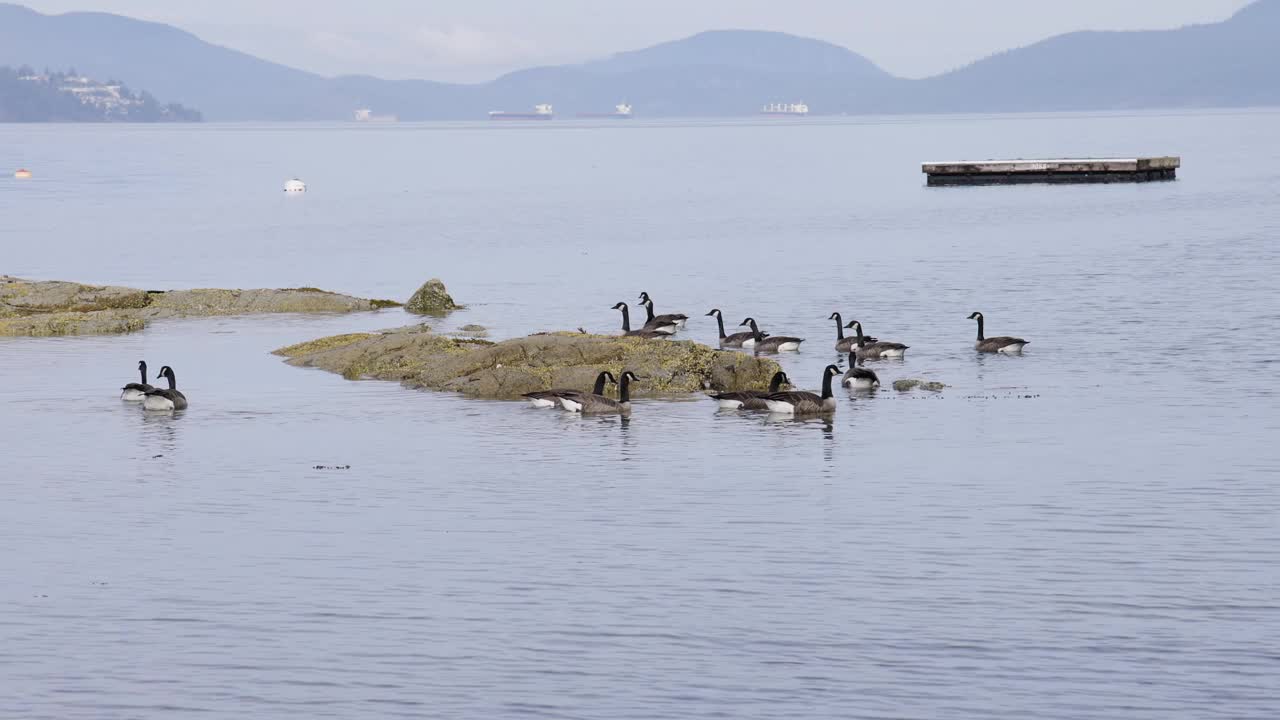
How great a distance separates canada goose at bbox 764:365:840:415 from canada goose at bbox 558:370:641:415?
2.75 meters

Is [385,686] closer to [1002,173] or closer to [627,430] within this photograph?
[627,430]

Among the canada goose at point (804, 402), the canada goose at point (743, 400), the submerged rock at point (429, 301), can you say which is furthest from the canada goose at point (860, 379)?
the submerged rock at point (429, 301)

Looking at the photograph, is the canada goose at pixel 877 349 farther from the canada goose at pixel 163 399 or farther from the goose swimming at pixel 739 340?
the canada goose at pixel 163 399

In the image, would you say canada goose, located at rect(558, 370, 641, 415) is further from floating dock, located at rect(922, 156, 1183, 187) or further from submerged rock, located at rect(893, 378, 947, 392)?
floating dock, located at rect(922, 156, 1183, 187)

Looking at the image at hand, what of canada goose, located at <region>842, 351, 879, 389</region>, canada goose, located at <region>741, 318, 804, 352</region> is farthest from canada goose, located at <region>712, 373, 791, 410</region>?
canada goose, located at <region>741, 318, 804, 352</region>

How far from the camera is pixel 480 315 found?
173ft

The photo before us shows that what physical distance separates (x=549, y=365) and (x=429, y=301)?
16.9m

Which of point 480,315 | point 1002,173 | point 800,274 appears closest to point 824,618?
point 480,315

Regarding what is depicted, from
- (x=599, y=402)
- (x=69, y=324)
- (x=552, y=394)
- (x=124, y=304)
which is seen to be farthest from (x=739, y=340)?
(x=124, y=304)

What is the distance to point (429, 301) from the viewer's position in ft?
173

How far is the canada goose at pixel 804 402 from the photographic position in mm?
32688

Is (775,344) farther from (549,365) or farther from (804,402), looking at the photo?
(804,402)

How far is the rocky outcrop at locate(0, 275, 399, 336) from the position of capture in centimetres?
4762

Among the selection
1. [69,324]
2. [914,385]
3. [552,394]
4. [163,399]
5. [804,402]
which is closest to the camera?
[804,402]
